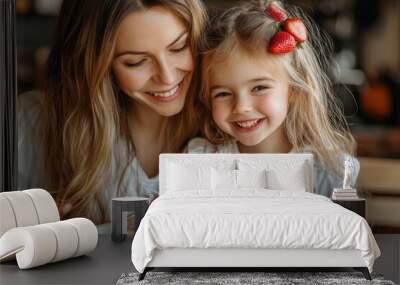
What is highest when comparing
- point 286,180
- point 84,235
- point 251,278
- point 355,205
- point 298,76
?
point 298,76

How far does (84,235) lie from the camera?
5648 millimetres

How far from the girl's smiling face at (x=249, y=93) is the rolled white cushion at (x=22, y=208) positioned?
1.86 metres

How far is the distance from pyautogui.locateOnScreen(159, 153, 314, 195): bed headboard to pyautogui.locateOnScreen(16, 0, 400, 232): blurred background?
56 centimetres

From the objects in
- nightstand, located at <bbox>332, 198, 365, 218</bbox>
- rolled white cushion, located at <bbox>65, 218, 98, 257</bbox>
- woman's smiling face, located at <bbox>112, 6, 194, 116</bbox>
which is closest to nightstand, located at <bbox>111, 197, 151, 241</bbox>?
rolled white cushion, located at <bbox>65, 218, 98, 257</bbox>

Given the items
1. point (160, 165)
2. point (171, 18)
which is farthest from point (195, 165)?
point (171, 18)

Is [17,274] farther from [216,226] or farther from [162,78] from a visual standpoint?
[162,78]

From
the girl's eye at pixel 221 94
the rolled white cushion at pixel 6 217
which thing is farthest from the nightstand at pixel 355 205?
the rolled white cushion at pixel 6 217

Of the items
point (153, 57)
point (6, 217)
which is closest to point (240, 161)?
point (153, 57)

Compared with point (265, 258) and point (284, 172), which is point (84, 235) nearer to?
point (265, 258)

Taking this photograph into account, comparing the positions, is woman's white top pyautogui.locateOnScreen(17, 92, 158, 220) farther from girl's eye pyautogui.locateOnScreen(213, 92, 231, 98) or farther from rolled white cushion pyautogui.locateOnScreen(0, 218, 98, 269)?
rolled white cushion pyautogui.locateOnScreen(0, 218, 98, 269)

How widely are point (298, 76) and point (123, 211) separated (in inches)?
76.3

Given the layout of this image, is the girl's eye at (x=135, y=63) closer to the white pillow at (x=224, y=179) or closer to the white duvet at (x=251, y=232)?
the white pillow at (x=224, y=179)

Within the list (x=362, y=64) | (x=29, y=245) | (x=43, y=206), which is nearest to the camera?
(x=29, y=245)

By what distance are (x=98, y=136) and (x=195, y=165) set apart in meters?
0.91
